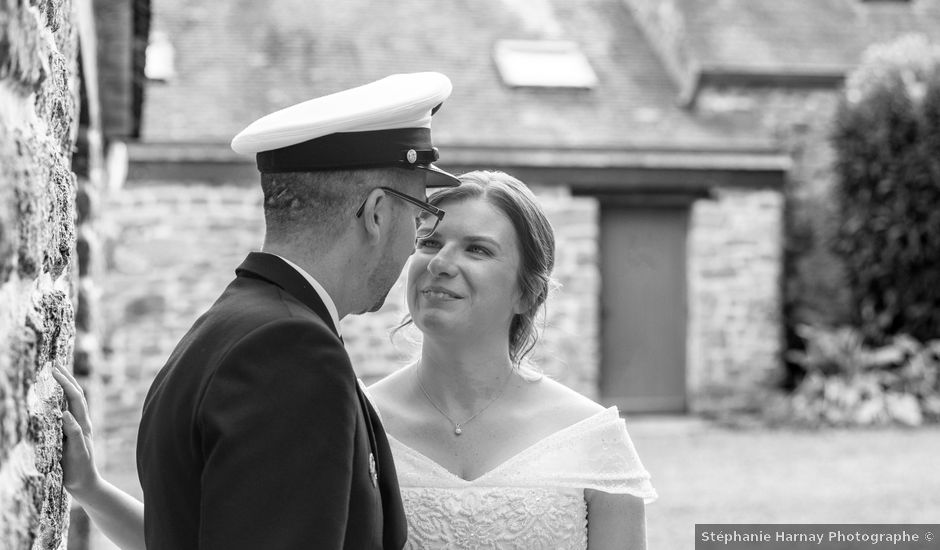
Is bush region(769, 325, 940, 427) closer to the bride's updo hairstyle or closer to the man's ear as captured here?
the bride's updo hairstyle

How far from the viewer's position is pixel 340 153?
192 centimetres

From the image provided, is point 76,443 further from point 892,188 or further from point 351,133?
point 892,188

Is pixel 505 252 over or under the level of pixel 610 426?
over

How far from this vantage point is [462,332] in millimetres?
2852

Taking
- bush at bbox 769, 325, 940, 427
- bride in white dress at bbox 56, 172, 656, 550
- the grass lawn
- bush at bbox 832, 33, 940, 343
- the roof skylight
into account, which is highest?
the roof skylight

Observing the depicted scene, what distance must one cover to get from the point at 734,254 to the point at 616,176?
5.06 feet

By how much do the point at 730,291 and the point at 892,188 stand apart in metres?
1.96

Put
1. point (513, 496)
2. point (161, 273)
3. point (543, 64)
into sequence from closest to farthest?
point (513, 496) → point (161, 273) → point (543, 64)

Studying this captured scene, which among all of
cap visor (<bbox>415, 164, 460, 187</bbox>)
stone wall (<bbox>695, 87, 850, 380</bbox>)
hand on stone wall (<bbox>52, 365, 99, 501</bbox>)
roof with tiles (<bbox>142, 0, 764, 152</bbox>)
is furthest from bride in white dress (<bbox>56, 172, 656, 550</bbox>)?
stone wall (<bbox>695, 87, 850, 380</bbox>)

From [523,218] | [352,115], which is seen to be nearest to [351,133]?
[352,115]

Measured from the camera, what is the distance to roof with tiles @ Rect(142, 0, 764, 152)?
41.7ft

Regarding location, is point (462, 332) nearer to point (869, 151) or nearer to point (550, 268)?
point (550, 268)

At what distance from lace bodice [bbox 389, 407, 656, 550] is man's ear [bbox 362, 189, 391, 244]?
3.19 feet

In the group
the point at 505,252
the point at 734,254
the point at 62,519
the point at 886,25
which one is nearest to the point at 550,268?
the point at 505,252
